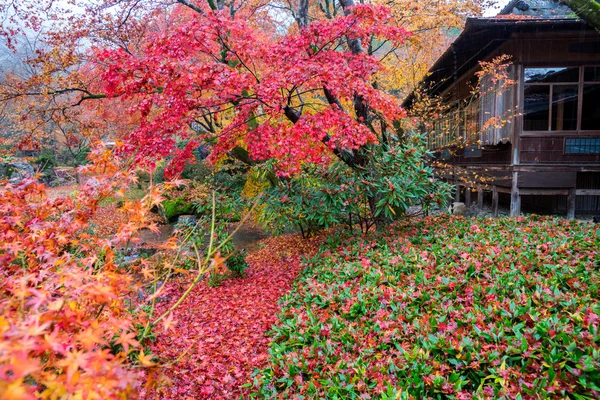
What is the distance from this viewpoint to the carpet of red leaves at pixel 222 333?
396 cm

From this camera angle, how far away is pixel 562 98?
902cm

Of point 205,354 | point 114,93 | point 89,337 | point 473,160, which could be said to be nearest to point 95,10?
point 114,93

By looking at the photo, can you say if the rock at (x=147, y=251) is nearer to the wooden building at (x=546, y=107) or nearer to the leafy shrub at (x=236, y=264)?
the leafy shrub at (x=236, y=264)

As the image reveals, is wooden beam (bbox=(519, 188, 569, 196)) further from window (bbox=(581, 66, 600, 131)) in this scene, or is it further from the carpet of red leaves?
the carpet of red leaves

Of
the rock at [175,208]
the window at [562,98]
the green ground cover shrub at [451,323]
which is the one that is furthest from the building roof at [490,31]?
the rock at [175,208]

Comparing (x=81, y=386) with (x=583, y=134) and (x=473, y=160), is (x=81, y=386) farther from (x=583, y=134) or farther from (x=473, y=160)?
(x=473, y=160)

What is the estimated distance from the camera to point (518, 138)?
28.7ft

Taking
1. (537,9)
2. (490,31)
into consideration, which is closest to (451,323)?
(490,31)

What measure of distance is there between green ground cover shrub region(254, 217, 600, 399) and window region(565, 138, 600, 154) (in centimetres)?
398

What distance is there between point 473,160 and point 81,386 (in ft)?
42.6

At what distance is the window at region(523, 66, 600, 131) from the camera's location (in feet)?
28.6

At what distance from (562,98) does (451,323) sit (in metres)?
8.50

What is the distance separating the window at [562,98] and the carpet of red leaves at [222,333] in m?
6.77

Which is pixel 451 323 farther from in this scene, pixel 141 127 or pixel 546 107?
pixel 546 107
